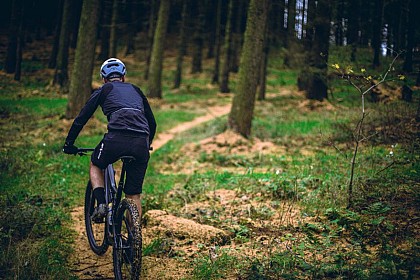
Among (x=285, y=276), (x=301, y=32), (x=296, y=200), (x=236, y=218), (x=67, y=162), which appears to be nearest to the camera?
(x=285, y=276)

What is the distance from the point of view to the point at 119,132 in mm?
4684

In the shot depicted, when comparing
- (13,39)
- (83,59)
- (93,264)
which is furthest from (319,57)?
(13,39)

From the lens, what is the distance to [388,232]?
5344 mm

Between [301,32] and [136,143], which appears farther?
[301,32]

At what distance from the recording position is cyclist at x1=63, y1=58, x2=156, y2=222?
185 inches

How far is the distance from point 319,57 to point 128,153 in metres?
14.2

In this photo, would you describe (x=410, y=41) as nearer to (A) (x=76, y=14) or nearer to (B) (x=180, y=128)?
(B) (x=180, y=128)

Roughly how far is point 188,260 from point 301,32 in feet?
44.4

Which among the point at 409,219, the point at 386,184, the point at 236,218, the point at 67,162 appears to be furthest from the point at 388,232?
the point at 67,162

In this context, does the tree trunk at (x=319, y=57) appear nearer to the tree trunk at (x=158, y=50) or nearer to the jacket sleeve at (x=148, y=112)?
the tree trunk at (x=158, y=50)

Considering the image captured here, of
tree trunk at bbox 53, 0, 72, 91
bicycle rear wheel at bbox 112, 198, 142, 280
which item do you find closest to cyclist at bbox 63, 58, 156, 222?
bicycle rear wheel at bbox 112, 198, 142, 280

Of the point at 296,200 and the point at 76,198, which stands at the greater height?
the point at 296,200

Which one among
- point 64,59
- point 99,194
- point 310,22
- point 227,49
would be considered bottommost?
point 99,194

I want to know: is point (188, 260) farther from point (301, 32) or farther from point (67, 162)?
point (301, 32)
